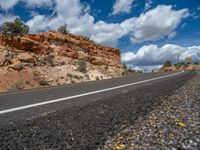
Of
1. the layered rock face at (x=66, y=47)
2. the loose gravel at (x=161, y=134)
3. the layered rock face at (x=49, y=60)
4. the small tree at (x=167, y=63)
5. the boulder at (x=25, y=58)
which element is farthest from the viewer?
the small tree at (x=167, y=63)

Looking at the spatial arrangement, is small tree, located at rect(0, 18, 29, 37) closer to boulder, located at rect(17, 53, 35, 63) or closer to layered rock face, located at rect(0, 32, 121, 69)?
layered rock face, located at rect(0, 32, 121, 69)

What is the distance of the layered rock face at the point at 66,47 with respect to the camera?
77.5 feet

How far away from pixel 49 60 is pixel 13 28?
8175 millimetres

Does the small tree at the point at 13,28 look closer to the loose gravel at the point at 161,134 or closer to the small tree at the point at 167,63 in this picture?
the loose gravel at the point at 161,134

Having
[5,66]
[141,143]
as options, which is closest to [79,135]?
[141,143]

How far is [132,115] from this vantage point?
3449 mm

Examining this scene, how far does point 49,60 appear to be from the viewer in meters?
21.9

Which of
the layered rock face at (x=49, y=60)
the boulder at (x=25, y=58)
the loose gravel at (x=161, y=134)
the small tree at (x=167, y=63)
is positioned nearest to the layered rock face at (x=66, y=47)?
the layered rock face at (x=49, y=60)

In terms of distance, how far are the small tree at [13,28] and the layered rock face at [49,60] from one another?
4.18ft

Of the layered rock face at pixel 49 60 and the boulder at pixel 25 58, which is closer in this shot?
the layered rock face at pixel 49 60

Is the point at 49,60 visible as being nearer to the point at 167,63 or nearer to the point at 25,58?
the point at 25,58

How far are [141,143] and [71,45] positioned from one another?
29.3 meters

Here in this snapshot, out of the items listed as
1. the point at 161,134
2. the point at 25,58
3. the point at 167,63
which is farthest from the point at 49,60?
the point at 167,63

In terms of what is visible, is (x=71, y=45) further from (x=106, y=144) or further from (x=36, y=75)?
(x=106, y=144)
